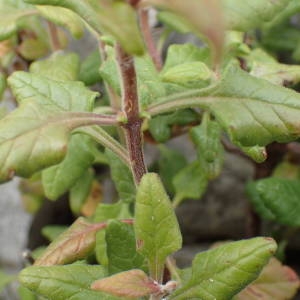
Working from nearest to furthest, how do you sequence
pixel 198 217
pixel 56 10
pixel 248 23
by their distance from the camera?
pixel 248 23, pixel 56 10, pixel 198 217

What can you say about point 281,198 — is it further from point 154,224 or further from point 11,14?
point 11,14

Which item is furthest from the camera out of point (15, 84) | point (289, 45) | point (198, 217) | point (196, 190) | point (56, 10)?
point (198, 217)

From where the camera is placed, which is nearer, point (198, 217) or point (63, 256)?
point (63, 256)

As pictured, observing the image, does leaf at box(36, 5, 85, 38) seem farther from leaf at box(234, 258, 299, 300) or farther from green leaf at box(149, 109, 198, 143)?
leaf at box(234, 258, 299, 300)


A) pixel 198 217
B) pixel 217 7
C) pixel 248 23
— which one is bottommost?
pixel 198 217

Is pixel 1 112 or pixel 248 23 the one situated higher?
pixel 248 23

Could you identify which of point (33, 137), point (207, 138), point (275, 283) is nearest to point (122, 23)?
point (33, 137)

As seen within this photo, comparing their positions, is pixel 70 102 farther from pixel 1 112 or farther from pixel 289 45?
pixel 289 45

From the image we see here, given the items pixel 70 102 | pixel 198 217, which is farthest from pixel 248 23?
pixel 198 217
